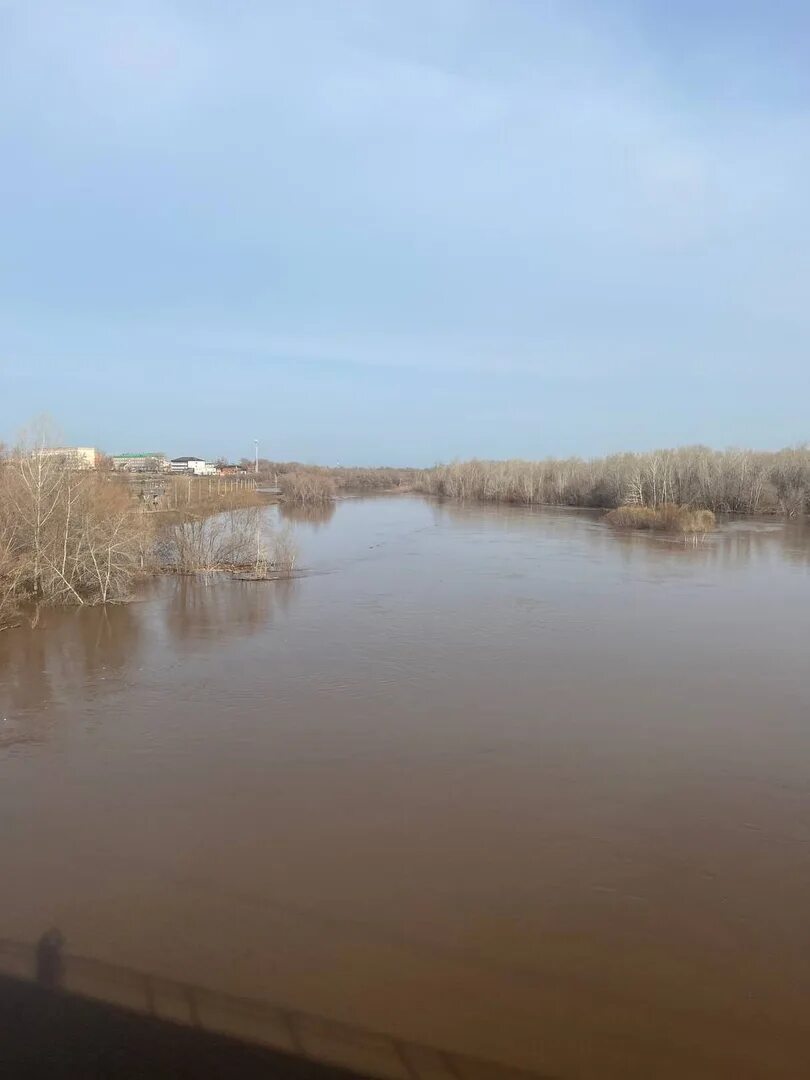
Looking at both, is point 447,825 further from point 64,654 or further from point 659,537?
point 659,537

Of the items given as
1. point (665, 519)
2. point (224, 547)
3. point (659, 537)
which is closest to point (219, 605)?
point (224, 547)

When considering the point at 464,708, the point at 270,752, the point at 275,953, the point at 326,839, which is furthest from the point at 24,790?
the point at 464,708

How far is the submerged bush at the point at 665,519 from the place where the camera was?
29.2 m

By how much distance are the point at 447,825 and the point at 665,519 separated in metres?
26.9

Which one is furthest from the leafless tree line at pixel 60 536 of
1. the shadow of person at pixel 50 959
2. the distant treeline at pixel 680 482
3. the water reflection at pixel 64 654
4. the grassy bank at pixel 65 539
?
the distant treeline at pixel 680 482

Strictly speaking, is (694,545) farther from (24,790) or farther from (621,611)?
(24,790)

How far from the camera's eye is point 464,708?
8.88 meters

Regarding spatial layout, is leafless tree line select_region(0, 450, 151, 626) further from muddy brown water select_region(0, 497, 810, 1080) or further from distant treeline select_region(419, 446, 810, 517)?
distant treeline select_region(419, 446, 810, 517)

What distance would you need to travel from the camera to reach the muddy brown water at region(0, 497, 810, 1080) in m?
4.13

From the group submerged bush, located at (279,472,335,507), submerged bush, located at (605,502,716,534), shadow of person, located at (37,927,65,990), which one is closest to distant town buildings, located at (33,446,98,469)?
shadow of person, located at (37,927,65,990)

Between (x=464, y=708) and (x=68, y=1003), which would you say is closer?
(x=68, y=1003)

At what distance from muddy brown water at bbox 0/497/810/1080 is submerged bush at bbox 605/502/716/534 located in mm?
16709

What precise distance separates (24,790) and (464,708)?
4805 mm

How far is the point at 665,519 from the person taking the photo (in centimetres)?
3055
